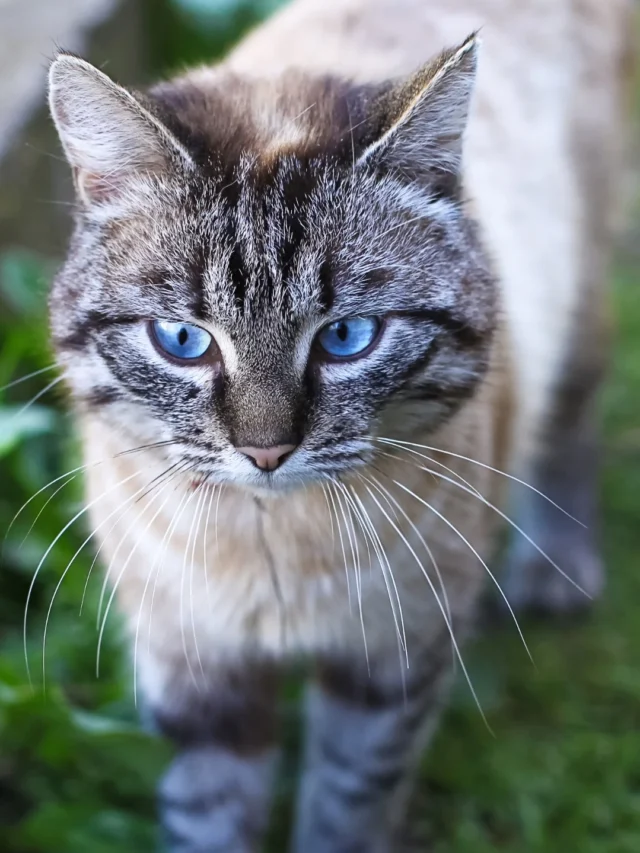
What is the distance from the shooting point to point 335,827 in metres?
1.69

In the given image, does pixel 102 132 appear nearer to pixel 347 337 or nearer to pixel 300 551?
pixel 347 337

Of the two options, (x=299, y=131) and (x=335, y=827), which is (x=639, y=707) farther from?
(x=299, y=131)

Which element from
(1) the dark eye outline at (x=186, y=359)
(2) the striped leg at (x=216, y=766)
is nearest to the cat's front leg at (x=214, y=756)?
(2) the striped leg at (x=216, y=766)

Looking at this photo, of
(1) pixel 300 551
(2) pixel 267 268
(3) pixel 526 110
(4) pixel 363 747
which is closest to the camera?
(2) pixel 267 268

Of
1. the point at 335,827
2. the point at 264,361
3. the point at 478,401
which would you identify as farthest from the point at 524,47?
the point at 335,827

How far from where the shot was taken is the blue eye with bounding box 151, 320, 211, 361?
112cm

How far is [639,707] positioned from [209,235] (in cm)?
152

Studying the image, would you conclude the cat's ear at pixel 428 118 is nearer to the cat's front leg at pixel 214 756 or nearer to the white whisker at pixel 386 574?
the white whisker at pixel 386 574

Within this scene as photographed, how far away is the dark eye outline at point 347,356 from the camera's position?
1132 millimetres

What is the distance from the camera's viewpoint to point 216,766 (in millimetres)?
1675

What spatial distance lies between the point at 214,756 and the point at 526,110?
1.34 meters

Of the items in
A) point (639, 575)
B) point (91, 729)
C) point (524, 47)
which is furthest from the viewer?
point (639, 575)

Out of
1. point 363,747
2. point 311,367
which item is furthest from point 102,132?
point 363,747

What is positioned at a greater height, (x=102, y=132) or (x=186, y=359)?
(x=102, y=132)
